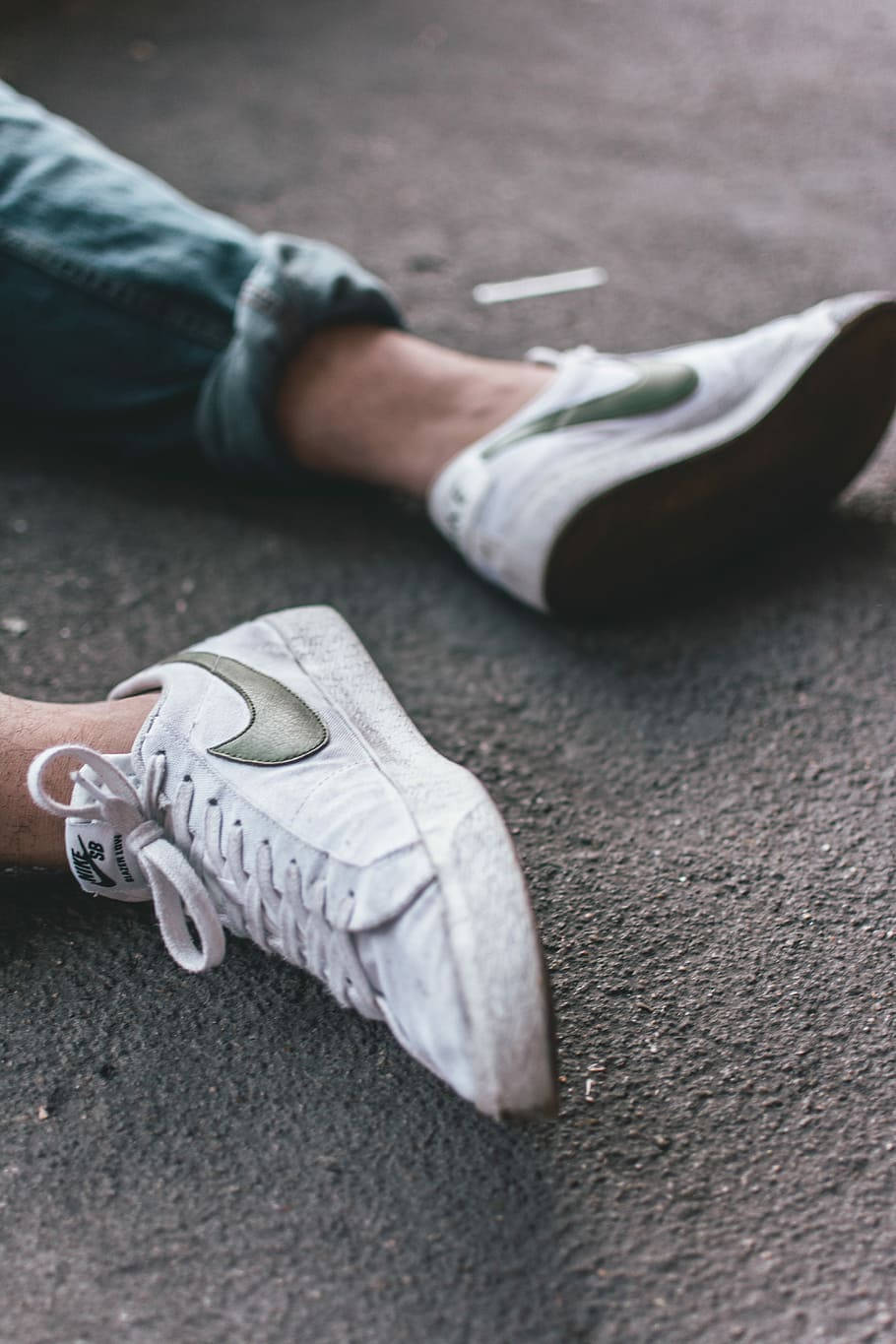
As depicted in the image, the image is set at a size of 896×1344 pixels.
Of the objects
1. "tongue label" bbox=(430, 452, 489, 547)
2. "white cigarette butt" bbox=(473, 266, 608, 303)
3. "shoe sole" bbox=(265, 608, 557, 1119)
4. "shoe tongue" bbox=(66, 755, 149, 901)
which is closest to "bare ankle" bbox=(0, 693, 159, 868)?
"shoe tongue" bbox=(66, 755, 149, 901)

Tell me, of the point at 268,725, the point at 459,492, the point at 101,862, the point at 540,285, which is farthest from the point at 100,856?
the point at 540,285

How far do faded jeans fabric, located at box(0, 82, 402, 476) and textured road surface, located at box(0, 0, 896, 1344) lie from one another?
0.45ft

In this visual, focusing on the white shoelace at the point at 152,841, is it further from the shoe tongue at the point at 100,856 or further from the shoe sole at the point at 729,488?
the shoe sole at the point at 729,488

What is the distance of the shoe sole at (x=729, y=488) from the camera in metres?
1.04

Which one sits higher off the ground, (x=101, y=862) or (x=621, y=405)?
(x=621, y=405)

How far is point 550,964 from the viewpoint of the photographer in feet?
2.73

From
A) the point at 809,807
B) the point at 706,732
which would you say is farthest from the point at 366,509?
the point at 809,807

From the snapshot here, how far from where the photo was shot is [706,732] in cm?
101

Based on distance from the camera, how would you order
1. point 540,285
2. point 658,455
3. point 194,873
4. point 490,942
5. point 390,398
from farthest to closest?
1. point 540,285
2. point 390,398
3. point 658,455
4. point 194,873
5. point 490,942

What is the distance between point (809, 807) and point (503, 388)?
49 cm

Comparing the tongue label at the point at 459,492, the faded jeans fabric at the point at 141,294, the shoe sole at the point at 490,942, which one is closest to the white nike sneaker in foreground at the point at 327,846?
the shoe sole at the point at 490,942

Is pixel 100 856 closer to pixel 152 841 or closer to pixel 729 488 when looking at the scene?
pixel 152 841

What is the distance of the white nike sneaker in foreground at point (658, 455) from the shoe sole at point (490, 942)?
35 centimetres

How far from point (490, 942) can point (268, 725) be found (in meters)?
0.25
